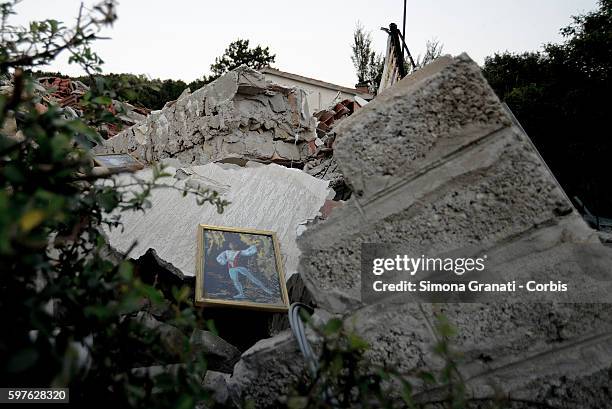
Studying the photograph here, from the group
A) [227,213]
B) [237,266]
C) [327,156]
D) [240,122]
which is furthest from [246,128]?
[237,266]

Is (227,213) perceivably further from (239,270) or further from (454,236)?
(454,236)

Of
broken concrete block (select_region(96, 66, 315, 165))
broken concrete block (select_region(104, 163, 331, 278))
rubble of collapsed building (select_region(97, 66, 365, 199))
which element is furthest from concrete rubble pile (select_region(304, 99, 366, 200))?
broken concrete block (select_region(104, 163, 331, 278))

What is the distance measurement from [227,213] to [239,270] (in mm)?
748

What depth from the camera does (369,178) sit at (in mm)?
1402

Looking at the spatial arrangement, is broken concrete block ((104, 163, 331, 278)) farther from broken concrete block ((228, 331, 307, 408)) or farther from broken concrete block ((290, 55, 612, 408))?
broken concrete block ((290, 55, 612, 408))

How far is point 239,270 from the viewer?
284cm

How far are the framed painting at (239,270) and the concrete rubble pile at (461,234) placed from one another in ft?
3.91

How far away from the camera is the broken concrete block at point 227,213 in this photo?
3.14m

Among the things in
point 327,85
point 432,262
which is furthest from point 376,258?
point 327,85

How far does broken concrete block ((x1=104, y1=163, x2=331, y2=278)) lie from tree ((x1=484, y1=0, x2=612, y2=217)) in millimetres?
11059

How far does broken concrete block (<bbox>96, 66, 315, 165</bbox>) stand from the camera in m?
5.18

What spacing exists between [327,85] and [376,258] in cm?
1499

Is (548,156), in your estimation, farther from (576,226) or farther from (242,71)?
(576,226)

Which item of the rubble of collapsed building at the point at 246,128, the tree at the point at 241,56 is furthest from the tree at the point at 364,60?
the rubble of collapsed building at the point at 246,128
